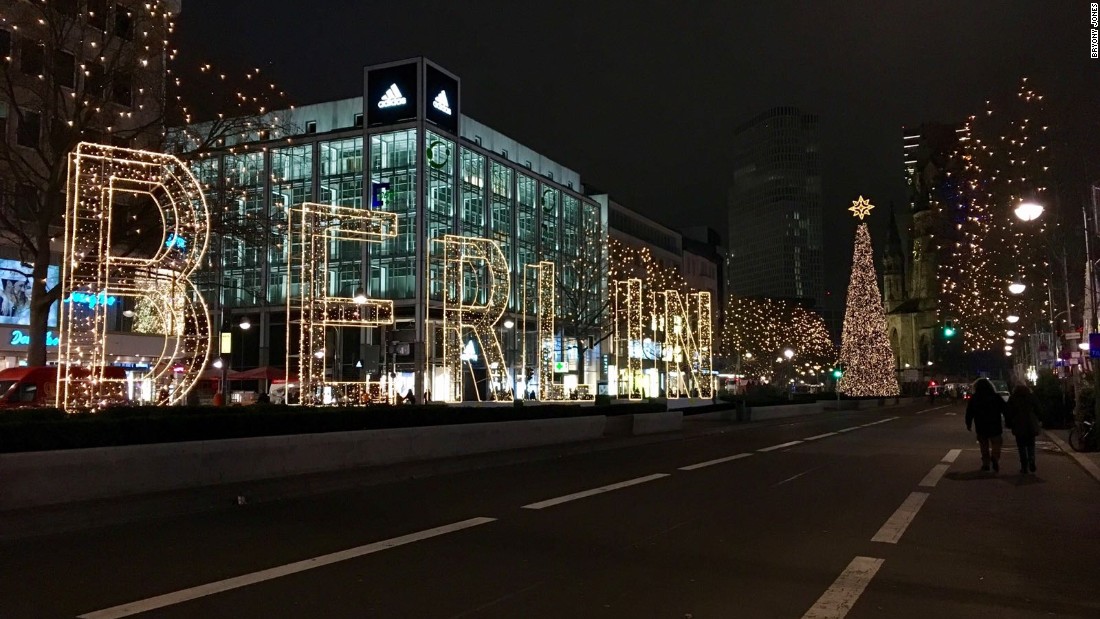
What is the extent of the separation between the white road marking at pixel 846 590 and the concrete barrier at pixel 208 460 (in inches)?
386

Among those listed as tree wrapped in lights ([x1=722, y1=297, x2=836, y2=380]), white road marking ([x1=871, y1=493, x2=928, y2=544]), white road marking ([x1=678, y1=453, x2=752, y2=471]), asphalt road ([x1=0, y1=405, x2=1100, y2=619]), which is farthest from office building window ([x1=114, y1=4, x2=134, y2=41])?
tree wrapped in lights ([x1=722, y1=297, x2=836, y2=380])

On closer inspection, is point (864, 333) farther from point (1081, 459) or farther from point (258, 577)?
point (258, 577)

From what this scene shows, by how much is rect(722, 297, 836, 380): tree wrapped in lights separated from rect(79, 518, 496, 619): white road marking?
3068 inches

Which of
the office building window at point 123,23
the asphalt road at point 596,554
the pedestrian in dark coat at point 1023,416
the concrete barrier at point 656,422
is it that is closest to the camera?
the asphalt road at point 596,554

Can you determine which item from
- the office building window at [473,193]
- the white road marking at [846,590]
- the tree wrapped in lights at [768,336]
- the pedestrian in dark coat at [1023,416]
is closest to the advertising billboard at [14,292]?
the office building window at [473,193]

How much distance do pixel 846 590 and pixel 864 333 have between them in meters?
64.9

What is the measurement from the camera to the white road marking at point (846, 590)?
6.79 metres

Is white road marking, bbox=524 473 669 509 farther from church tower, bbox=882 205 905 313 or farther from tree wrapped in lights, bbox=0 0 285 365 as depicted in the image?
church tower, bbox=882 205 905 313

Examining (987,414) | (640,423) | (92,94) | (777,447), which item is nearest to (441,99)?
(640,423)

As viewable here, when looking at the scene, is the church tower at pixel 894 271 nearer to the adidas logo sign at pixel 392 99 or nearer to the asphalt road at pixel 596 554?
the adidas logo sign at pixel 392 99

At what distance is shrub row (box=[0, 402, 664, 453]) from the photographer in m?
12.0

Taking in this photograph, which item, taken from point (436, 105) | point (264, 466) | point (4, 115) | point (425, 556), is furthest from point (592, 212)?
point (425, 556)

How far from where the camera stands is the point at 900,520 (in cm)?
1168

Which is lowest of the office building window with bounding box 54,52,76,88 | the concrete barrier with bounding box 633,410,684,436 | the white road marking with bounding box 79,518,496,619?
the white road marking with bounding box 79,518,496,619
